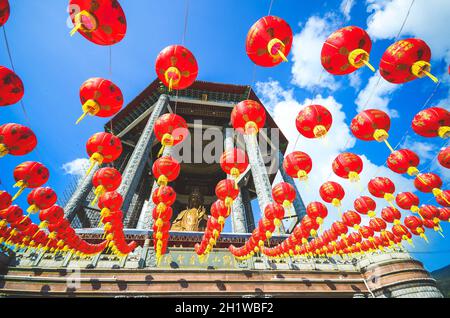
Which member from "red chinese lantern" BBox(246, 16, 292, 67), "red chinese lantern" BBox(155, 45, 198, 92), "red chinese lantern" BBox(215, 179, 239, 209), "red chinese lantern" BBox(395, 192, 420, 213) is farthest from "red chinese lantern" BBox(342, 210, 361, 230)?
"red chinese lantern" BBox(155, 45, 198, 92)

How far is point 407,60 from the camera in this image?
3219mm

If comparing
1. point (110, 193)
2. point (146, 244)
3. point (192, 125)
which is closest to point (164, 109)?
point (192, 125)

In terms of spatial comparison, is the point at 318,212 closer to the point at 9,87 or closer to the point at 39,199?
the point at 9,87

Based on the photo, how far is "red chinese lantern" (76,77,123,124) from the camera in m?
3.71

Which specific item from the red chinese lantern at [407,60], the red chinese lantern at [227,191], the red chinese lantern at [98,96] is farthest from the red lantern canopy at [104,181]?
the red chinese lantern at [407,60]

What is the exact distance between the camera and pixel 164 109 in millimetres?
18938

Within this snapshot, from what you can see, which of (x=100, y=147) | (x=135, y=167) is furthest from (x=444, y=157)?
(x=135, y=167)

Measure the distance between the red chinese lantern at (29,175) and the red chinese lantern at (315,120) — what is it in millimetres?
6601

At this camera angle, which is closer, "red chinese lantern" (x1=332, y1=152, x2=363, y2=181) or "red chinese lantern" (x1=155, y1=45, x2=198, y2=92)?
"red chinese lantern" (x1=155, y1=45, x2=198, y2=92)

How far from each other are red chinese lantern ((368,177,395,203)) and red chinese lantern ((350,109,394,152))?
2.53 meters

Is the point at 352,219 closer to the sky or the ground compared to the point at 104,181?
closer to the sky

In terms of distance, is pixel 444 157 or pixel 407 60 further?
pixel 444 157

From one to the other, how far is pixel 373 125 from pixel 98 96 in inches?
209

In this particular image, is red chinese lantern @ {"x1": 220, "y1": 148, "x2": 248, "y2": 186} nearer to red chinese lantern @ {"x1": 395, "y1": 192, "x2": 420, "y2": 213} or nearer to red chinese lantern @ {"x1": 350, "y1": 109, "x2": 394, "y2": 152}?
red chinese lantern @ {"x1": 350, "y1": 109, "x2": 394, "y2": 152}
